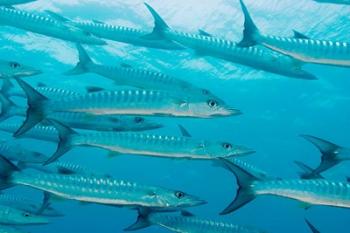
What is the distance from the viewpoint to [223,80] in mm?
27062

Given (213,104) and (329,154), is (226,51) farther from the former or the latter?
(329,154)

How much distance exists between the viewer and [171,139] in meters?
6.75

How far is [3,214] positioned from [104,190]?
9.27 feet

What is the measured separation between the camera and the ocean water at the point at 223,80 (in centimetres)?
1952

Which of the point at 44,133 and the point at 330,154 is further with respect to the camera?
the point at 44,133

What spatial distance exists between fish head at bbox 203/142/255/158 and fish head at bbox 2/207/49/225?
355 cm

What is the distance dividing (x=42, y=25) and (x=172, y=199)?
6.23 m

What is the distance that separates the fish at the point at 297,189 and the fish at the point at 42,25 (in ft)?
21.4

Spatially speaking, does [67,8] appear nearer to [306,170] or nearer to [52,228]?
[306,170]

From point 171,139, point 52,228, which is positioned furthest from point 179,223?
point 52,228

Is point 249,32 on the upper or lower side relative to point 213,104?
upper

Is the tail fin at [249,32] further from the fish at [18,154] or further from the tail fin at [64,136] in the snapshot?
the fish at [18,154]

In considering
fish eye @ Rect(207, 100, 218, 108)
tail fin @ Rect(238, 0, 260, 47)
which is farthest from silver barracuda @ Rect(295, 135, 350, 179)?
tail fin @ Rect(238, 0, 260, 47)

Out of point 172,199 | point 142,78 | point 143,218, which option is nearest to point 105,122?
point 142,78
